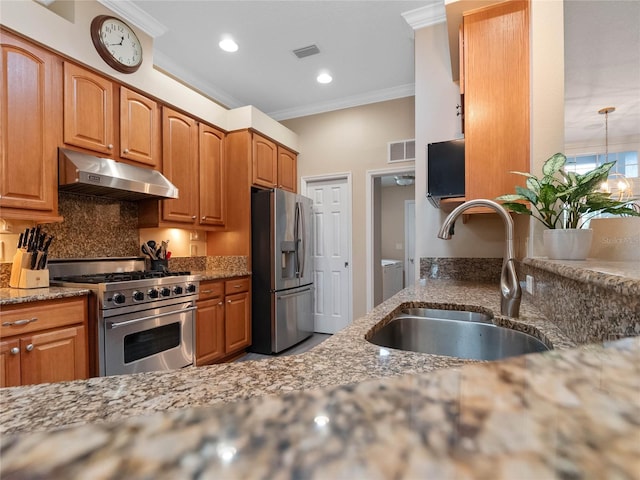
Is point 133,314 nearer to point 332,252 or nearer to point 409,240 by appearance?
point 332,252

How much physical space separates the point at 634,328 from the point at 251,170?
129 inches

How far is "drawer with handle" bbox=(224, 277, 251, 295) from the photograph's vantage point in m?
3.12

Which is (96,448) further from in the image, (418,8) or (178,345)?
(418,8)

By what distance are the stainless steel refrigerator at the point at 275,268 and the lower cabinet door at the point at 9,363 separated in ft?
6.48

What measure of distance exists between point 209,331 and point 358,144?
8.83 feet

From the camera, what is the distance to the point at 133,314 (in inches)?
86.8

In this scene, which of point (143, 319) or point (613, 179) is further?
point (613, 179)

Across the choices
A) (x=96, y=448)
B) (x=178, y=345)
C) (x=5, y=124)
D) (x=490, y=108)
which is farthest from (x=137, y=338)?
(x=490, y=108)

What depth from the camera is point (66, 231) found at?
8.02ft

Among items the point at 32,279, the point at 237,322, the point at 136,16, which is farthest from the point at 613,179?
the point at 32,279

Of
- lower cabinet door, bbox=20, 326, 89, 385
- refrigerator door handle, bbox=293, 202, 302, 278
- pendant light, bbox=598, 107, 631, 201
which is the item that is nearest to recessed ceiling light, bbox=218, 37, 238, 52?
refrigerator door handle, bbox=293, 202, 302, 278

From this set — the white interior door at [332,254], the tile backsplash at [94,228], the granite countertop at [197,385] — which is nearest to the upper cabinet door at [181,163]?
the tile backsplash at [94,228]

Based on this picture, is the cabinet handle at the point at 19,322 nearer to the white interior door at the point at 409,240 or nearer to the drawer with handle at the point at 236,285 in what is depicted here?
the drawer with handle at the point at 236,285

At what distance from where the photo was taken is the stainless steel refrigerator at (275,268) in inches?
133
